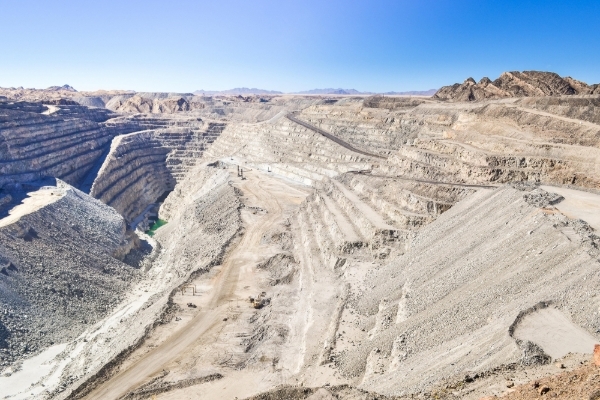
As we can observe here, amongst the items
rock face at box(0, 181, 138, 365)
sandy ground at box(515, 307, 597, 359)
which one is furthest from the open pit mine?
rock face at box(0, 181, 138, 365)

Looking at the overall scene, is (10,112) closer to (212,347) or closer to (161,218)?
(161,218)

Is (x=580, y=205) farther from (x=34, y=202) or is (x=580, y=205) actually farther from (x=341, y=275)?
(x=34, y=202)

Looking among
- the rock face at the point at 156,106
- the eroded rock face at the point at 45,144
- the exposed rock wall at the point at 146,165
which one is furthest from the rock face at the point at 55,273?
the rock face at the point at 156,106

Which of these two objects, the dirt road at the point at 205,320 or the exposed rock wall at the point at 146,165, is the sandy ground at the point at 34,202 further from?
the dirt road at the point at 205,320

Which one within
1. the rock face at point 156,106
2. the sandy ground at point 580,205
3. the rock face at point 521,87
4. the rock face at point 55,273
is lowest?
the rock face at point 55,273

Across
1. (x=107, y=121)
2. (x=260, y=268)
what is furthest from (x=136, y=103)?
(x=260, y=268)

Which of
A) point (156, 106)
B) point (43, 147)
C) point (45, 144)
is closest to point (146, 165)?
point (45, 144)
